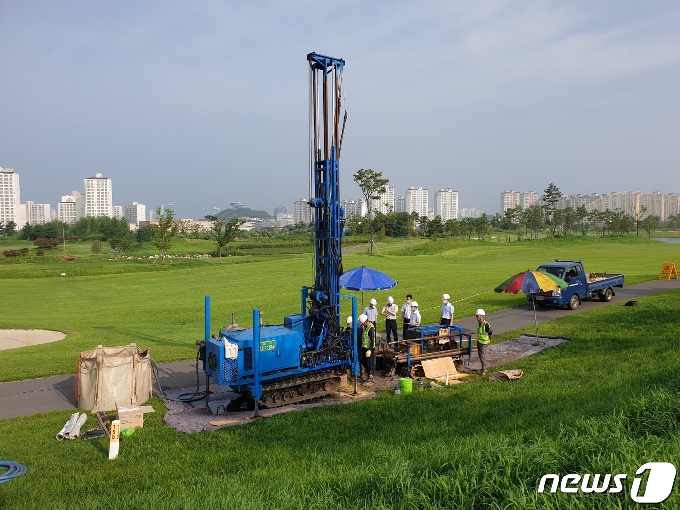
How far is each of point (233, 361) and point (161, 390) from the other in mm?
3124

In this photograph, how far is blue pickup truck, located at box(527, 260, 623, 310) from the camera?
25.3 metres

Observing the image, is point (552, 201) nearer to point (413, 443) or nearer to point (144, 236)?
point (144, 236)

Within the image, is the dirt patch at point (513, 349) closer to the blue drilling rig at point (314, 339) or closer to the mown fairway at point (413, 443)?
the mown fairway at point (413, 443)

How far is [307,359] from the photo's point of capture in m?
12.7

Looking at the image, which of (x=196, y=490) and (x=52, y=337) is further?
(x=52, y=337)

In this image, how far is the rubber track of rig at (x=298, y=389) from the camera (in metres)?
12.4

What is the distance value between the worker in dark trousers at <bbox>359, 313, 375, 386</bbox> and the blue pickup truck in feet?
44.0

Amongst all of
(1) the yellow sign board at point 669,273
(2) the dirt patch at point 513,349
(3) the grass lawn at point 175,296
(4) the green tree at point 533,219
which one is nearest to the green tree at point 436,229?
(4) the green tree at point 533,219

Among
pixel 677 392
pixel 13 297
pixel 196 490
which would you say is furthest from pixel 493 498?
pixel 13 297

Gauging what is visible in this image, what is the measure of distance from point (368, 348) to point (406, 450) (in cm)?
603

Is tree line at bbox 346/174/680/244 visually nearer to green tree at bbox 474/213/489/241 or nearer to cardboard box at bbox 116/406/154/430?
green tree at bbox 474/213/489/241

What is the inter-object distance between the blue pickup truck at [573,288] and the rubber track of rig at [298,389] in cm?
1511

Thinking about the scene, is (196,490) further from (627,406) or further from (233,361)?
(627,406)

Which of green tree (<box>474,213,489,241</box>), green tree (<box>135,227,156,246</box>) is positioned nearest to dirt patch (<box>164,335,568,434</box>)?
green tree (<box>474,213,489,241</box>)
